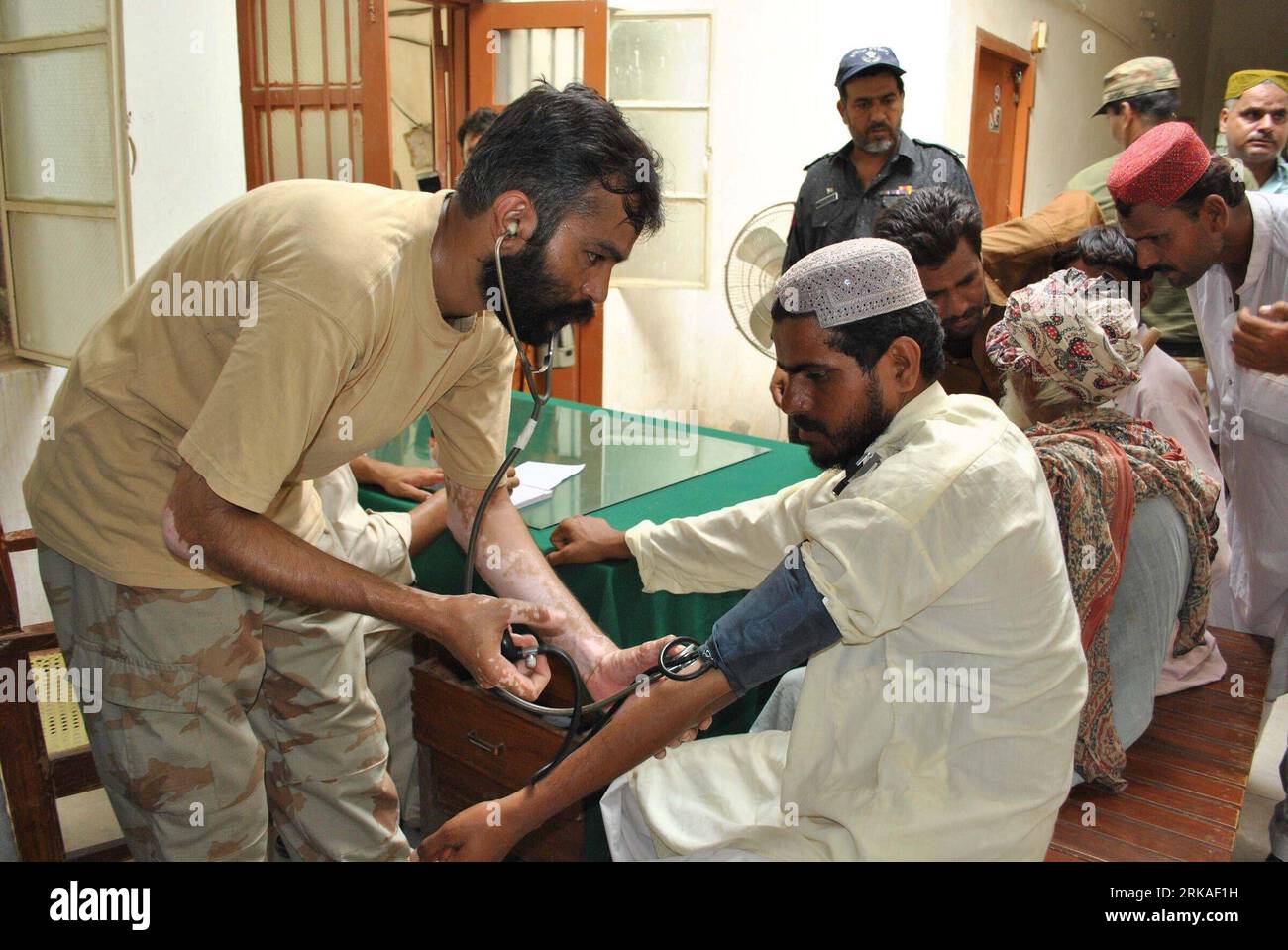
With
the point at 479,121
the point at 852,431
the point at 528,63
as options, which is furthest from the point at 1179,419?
the point at 528,63

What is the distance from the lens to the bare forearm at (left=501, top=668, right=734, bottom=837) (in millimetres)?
1337

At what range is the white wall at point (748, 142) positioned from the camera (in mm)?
4926

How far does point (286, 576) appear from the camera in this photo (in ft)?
4.20

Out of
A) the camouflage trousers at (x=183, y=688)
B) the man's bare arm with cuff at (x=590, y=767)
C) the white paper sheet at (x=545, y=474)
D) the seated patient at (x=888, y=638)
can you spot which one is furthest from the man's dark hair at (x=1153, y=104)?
the camouflage trousers at (x=183, y=688)

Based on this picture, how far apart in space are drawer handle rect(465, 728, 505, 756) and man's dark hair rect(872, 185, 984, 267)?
144 cm

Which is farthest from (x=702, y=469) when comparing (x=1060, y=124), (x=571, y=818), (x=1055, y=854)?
(x=1060, y=124)

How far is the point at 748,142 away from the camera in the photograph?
538 centimetres

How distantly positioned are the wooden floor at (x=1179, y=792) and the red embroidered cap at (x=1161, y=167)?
1043 mm

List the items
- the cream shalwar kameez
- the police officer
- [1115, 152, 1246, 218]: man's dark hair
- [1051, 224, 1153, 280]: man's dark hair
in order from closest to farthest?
1. the cream shalwar kameez
2. [1115, 152, 1246, 218]: man's dark hair
3. [1051, 224, 1153, 280]: man's dark hair
4. the police officer

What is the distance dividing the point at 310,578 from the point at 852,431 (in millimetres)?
755

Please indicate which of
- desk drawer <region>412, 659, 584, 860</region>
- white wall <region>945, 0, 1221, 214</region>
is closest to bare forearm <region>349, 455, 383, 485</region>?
desk drawer <region>412, 659, 584, 860</region>

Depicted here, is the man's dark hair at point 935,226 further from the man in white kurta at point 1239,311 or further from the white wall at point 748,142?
the white wall at point 748,142

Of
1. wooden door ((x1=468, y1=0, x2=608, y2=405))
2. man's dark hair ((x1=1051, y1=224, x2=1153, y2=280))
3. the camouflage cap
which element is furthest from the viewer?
wooden door ((x1=468, y1=0, x2=608, y2=405))

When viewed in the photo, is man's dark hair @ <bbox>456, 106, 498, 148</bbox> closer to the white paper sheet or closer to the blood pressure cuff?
the white paper sheet
